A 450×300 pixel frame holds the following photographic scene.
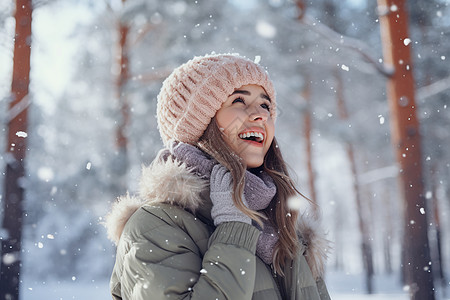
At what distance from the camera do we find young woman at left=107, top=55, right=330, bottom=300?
1660 millimetres

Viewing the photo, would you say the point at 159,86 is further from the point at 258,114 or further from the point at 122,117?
the point at 258,114

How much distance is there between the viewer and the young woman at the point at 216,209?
5.45 ft

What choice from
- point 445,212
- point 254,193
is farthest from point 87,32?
point 445,212

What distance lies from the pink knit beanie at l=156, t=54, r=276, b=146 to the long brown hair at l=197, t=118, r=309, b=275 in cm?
8

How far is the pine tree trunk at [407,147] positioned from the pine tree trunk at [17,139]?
16.6 ft

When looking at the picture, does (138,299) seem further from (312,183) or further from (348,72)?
(348,72)

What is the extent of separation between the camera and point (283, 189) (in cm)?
223

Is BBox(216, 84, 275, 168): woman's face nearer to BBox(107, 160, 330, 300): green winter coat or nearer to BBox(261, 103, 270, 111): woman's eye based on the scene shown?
BBox(261, 103, 270, 111): woman's eye

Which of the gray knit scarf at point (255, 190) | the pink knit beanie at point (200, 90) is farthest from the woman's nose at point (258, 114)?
the gray knit scarf at point (255, 190)

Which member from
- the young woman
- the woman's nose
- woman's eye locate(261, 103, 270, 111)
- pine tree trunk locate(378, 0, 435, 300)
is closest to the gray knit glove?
the young woman

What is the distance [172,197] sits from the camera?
1894mm

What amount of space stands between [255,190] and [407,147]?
4767mm

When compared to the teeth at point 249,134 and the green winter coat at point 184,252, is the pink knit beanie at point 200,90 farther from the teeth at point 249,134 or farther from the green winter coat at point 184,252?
the green winter coat at point 184,252

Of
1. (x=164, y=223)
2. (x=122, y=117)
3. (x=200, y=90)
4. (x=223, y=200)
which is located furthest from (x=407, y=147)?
(x=122, y=117)
